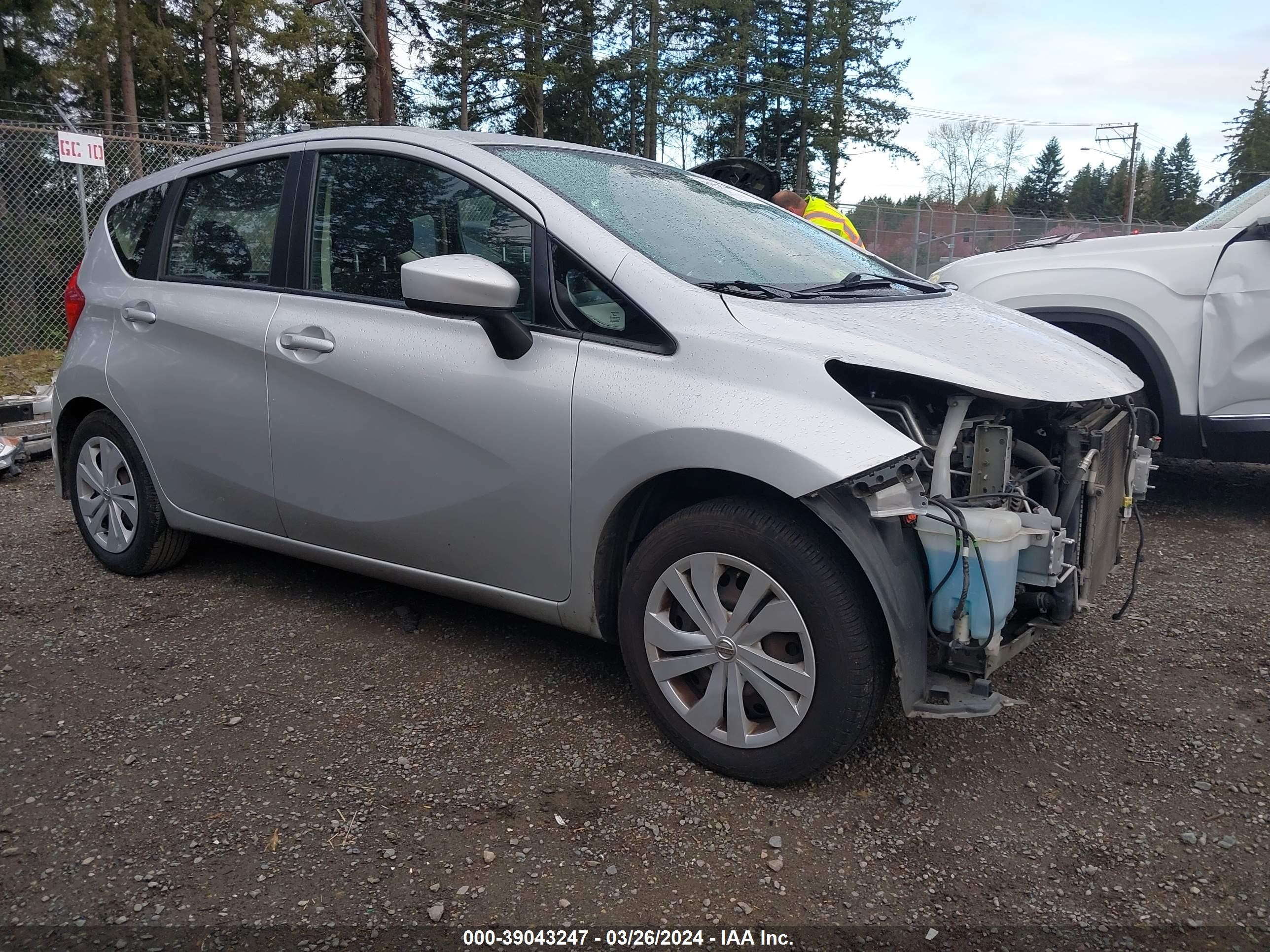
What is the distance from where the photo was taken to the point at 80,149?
29.0 ft

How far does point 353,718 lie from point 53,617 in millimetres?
1643

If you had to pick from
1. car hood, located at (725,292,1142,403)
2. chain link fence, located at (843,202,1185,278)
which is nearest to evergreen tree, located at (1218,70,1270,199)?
chain link fence, located at (843,202,1185,278)

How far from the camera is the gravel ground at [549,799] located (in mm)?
2102

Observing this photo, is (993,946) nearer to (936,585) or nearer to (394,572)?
(936,585)

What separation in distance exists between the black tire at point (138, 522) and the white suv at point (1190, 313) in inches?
170

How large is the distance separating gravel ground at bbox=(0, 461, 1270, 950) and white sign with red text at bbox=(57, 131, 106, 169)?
6.58m

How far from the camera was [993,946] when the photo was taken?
2006mm

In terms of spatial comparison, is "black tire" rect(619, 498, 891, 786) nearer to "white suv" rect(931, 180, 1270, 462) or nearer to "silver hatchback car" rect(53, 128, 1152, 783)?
"silver hatchback car" rect(53, 128, 1152, 783)

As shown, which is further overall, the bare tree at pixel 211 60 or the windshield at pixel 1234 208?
the bare tree at pixel 211 60

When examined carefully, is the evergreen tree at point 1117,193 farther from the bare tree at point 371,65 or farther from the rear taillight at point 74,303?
the rear taillight at point 74,303

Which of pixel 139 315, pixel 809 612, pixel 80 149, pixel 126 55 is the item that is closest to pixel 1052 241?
pixel 809 612

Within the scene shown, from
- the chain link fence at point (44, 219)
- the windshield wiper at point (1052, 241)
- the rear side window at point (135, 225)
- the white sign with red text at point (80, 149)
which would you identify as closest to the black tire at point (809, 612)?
the rear side window at point (135, 225)

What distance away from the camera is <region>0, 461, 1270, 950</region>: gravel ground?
6.89 feet

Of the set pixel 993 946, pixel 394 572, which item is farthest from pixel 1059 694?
pixel 394 572
